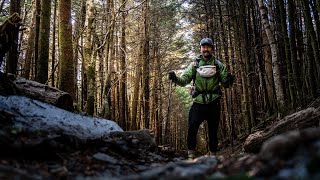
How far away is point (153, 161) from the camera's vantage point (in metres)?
5.21

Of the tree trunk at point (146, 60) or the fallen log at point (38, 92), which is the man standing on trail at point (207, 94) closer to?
→ the fallen log at point (38, 92)

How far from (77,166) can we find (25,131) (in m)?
0.97

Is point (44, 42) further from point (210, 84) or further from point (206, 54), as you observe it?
point (210, 84)

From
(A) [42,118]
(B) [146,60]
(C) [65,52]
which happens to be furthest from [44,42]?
(B) [146,60]

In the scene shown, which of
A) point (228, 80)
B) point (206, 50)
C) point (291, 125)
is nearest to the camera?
point (291, 125)

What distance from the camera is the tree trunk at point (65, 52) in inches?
364

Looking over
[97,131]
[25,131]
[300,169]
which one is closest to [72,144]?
[25,131]

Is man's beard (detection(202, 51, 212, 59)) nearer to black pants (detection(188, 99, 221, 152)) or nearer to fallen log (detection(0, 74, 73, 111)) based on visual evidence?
black pants (detection(188, 99, 221, 152))

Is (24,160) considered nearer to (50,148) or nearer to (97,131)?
(50,148)

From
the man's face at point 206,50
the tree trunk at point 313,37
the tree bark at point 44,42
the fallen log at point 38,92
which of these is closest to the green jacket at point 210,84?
the man's face at point 206,50

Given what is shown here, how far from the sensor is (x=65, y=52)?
31.1 ft

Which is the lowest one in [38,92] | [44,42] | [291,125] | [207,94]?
[291,125]

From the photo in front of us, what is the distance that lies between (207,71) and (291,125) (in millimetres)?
1767

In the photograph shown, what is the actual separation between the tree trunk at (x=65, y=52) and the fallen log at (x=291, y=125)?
15.8ft
